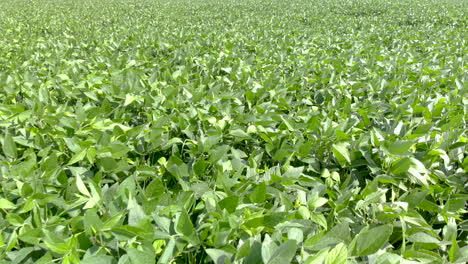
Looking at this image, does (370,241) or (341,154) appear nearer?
(370,241)

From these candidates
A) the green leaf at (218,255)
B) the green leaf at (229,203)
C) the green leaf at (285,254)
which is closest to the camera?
the green leaf at (285,254)

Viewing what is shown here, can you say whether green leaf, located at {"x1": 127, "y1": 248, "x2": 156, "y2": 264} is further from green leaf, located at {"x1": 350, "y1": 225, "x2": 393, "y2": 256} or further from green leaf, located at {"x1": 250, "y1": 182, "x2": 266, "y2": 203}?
green leaf, located at {"x1": 350, "y1": 225, "x2": 393, "y2": 256}

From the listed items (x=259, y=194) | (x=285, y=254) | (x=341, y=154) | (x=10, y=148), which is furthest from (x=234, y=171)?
(x=10, y=148)

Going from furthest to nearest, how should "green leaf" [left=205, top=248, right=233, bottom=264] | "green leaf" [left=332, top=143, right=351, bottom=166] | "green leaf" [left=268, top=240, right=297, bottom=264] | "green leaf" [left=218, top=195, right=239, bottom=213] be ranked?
1. "green leaf" [left=332, top=143, right=351, bottom=166]
2. "green leaf" [left=218, top=195, right=239, bottom=213]
3. "green leaf" [left=205, top=248, right=233, bottom=264]
4. "green leaf" [left=268, top=240, right=297, bottom=264]

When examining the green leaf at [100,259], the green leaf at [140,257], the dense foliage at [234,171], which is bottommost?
the dense foliage at [234,171]

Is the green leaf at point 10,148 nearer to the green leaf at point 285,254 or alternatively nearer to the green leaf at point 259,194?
the green leaf at point 259,194

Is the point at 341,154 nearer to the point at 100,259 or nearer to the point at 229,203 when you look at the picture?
the point at 229,203

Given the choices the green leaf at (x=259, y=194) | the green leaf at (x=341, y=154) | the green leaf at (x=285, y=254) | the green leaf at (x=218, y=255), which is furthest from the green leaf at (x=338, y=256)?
the green leaf at (x=341, y=154)

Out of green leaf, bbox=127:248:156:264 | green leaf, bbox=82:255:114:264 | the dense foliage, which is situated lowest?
the dense foliage

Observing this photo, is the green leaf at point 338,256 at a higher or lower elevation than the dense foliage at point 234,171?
higher

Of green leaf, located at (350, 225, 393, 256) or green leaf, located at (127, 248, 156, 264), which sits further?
green leaf, located at (350, 225, 393, 256)

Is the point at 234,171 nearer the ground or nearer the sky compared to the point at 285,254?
nearer the ground

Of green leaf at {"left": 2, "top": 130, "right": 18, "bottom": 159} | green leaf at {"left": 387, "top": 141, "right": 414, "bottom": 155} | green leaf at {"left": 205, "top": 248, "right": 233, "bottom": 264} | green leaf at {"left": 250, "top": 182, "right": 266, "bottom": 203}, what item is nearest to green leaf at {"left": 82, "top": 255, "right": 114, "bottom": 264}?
green leaf at {"left": 205, "top": 248, "right": 233, "bottom": 264}

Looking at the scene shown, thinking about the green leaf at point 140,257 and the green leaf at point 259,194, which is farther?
the green leaf at point 259,194
